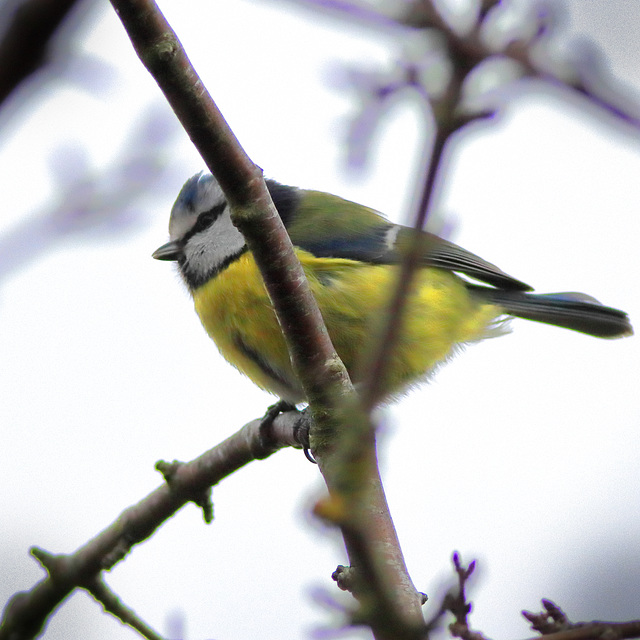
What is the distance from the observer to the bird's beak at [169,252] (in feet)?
13.2

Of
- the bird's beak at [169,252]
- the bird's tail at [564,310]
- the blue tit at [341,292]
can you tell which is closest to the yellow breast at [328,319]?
the blue tit at [341,292]

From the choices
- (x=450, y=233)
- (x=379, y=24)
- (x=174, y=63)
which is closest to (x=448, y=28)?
(x=450, y=233)

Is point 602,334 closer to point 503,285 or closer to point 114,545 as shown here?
point 503,285

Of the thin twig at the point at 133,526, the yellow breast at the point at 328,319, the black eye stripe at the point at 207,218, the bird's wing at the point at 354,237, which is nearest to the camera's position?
the thin twig at the point at 133,526

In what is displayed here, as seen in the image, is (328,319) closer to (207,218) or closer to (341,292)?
(341,292)

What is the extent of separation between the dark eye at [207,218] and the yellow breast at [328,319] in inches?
15.2

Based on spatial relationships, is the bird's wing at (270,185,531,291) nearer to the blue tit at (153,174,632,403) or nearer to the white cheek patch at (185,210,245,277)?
the blue tit at (153,174,632,403)

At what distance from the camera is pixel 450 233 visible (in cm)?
82

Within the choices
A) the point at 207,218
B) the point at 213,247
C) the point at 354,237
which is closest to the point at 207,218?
the point at 207,218

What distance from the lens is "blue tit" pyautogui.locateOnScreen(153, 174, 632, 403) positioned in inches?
131

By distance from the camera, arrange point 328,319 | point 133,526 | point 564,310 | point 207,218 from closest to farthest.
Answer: point 133,526 < point 328,319 < point 207,218 < point 564,310

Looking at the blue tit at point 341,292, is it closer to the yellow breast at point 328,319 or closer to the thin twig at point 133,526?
the yellow breast at point 328,319

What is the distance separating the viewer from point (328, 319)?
3260 mm

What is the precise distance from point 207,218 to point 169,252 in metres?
0.25
